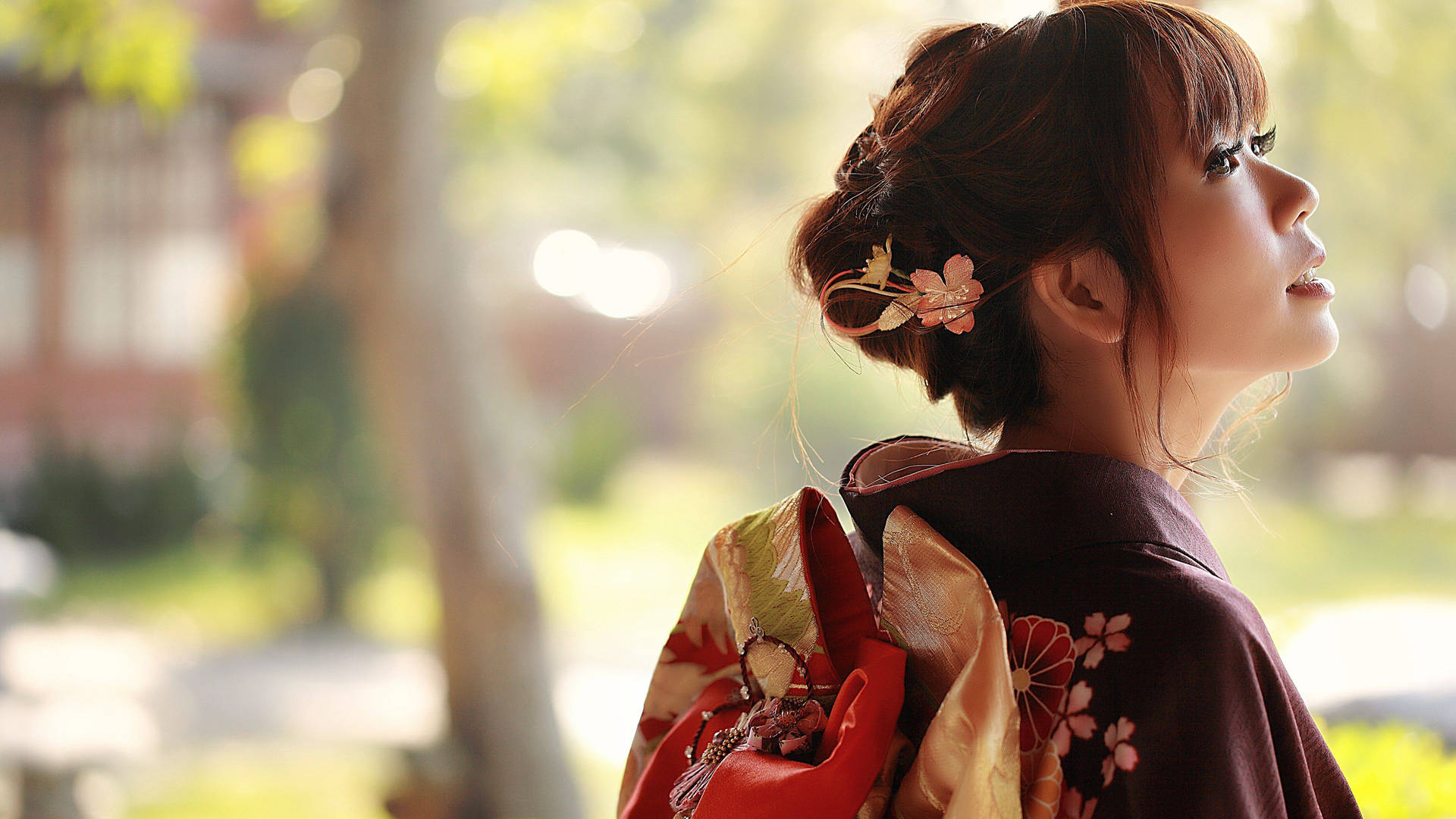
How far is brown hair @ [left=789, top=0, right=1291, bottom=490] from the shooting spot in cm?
85

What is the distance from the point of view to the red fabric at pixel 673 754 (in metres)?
0.99

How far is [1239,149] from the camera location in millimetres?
892

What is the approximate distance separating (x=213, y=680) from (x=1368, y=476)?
21.4 feet

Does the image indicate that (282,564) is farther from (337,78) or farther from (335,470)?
(337,78)

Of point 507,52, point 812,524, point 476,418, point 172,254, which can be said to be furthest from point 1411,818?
point 172,254

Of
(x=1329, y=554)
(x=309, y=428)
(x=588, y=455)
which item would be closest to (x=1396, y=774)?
(x=309, y=428)

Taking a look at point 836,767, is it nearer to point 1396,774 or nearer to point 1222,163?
point 1222,163

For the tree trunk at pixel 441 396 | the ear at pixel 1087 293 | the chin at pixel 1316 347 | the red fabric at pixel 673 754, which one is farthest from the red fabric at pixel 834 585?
the tree trunk at pixel 441 396

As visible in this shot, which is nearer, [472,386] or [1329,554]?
[472,386]

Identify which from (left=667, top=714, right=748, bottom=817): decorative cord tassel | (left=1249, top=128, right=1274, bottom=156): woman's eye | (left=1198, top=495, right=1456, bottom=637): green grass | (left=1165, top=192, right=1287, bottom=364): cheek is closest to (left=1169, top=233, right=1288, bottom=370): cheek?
(left=1165, top=192, right=1287, bottom=364): cheek

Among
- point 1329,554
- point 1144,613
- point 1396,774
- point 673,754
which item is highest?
point 1144,613

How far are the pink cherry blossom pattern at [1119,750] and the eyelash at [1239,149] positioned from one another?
418 millimetres

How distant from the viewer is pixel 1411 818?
4.25ft

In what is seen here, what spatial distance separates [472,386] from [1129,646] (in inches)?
94.0
